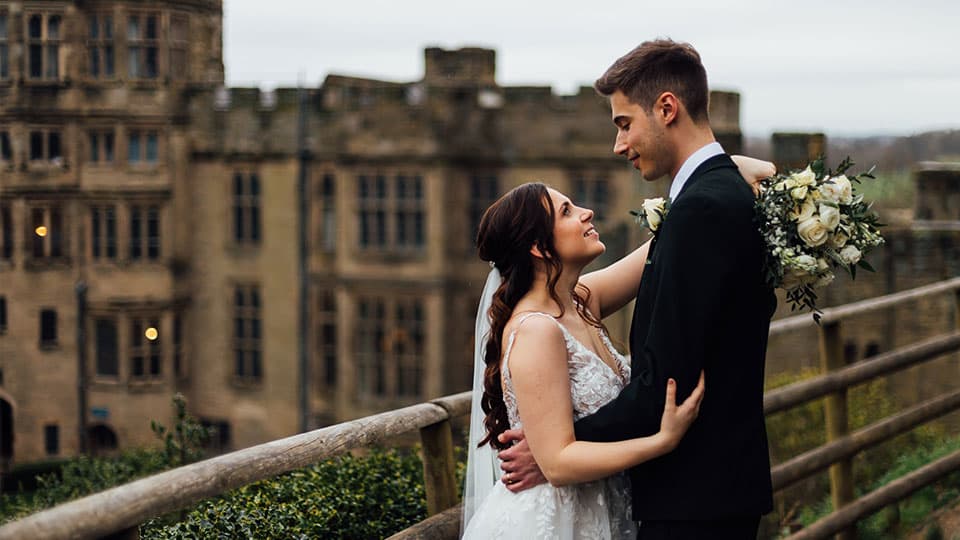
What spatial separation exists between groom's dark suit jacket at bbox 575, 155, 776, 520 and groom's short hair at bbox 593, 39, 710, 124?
0.69ft

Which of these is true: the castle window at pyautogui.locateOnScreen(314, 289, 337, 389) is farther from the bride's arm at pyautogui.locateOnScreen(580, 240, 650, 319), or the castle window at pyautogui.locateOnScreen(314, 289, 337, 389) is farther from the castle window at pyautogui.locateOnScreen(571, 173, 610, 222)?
the bride's arm at pyautogui.locateOnScreen(580, 240, 650, 319)

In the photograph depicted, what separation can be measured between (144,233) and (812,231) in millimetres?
22622

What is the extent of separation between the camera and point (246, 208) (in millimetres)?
24219

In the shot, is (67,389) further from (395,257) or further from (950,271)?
(950,271)

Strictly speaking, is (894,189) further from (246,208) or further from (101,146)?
(101,146)

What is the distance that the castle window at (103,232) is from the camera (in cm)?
2442

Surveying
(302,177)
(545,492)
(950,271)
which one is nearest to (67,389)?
(302,177)

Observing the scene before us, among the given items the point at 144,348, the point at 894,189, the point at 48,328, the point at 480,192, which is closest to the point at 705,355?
the point at 480,192

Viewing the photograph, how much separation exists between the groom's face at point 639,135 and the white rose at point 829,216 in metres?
0.43

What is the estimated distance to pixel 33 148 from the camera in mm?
24312

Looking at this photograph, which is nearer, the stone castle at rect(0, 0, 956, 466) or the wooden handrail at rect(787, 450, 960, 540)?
the wooden handrail at rect(787, 450, 960, 540)

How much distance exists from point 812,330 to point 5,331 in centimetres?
1557

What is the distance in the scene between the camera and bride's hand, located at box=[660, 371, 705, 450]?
10.3ft

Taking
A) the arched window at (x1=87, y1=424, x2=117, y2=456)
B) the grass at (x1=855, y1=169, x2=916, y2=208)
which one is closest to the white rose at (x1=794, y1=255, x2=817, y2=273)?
the arched window at (x1=87, y1=424, x2=117, y2=456)
